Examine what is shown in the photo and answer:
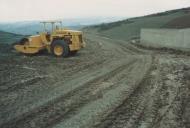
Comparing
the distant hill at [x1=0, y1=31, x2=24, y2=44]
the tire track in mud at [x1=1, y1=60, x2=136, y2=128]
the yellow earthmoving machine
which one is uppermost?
the yellow earthmoving machine

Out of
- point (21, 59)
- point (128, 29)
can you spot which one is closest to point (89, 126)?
point (21, 59)

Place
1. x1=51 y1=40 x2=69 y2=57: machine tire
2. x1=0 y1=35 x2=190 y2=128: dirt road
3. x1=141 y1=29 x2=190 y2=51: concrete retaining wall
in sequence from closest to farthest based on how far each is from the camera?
x1=0 y1=35 x2=190 y2=128: dirt road → x1=51 y1=40 x2=69 y2=57: machine tire → x1=141 y1=29 x2=190 y2=51: concrete retaining wall

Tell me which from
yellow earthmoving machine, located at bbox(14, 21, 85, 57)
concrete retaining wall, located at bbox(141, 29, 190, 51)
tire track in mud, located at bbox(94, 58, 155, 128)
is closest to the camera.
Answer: tire track in mud, located at bbox(94, 58, 155, 128)

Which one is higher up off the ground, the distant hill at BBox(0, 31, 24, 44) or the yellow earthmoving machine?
the yellow earthmoving machine

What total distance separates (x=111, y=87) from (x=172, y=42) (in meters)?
13.0

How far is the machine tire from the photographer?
21325 mm

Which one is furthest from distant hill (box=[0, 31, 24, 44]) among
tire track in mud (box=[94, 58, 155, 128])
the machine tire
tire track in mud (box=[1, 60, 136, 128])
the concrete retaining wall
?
tire track in mud (box=[94, 58, 155, 128])

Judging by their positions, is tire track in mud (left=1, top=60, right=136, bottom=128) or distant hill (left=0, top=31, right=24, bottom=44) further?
distant hill (left=0, top=31, right=24, bottom=44)

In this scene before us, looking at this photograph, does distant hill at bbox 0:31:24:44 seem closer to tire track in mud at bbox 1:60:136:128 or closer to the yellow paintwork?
the yellow paintwork

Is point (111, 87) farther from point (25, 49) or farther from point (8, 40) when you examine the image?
point (8, 40)

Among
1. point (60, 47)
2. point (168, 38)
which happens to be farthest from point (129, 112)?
point (168, 38)

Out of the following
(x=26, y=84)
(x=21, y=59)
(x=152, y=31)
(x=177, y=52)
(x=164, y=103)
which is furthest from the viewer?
(x=152, y=31)

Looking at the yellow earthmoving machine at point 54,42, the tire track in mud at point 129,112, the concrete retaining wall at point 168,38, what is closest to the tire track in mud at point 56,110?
the tire track in mud at point 129,112

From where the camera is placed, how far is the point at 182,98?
11.3m
